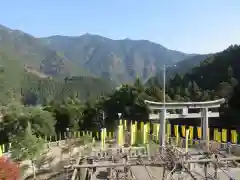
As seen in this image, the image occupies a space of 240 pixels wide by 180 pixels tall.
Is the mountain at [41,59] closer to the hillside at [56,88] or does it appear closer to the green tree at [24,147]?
the hillside at [56,88]

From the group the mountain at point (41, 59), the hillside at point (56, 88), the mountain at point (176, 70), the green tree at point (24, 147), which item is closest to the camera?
the green tree at point (24, 147)

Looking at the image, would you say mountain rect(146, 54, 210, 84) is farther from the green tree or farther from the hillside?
the green tree

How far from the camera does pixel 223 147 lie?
2544cm

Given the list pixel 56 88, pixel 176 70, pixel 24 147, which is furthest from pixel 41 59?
pixel 24 147

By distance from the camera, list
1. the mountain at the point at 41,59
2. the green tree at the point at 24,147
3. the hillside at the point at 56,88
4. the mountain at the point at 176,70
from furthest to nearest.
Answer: the mountain at the point at 41,59, the hillside at the point at 56,88, the mountain at the point at 176,70, the green tree at the point at 24,147

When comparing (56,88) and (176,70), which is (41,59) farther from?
(56,88)

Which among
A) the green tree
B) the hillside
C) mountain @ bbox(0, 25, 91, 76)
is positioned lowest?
the green tree

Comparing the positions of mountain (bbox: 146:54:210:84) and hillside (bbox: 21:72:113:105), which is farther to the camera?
hillside (bbox: 21:72:113:105)

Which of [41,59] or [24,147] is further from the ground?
[41,59]

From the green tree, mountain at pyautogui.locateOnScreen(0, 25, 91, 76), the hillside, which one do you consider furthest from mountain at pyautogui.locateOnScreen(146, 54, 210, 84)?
the green tree

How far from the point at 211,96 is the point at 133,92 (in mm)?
10320

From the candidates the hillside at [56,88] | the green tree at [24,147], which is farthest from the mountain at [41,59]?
the green tree at [24,147]

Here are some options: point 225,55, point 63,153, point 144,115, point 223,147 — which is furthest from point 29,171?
point 225,55

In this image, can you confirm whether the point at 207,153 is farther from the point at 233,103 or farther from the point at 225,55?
the point at 225,55
